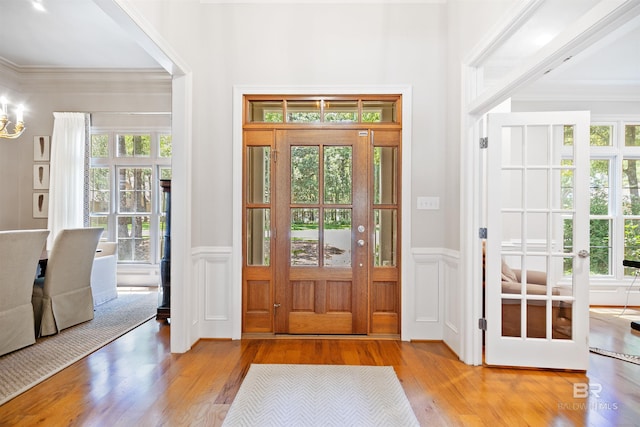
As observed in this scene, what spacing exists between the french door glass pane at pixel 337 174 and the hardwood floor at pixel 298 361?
1319 mm

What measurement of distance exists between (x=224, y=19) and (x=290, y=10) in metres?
0.62

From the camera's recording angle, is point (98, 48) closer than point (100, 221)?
Yes

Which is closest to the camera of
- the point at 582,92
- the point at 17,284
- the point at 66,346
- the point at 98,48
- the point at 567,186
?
the point at 567,186

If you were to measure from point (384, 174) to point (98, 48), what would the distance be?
12.8 ft

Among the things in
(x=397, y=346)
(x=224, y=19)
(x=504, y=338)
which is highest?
(x=224, y=19)

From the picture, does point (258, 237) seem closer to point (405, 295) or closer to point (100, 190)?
point (405, 295)

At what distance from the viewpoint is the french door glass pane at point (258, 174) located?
325 cm

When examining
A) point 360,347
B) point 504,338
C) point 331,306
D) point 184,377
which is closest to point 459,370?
point 504,338

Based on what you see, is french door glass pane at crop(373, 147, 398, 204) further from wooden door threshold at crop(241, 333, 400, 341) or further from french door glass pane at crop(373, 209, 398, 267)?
wooden door threshold at crop(241, 333, 400, 341)

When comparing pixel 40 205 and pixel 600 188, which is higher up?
pixel 600 188

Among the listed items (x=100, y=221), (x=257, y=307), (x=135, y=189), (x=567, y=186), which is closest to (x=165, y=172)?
(x=135, y=189)

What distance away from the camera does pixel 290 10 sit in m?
3.18

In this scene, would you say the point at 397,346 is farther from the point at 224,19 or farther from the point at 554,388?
the point at 224,19

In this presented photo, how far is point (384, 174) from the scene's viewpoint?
3.25 metres
